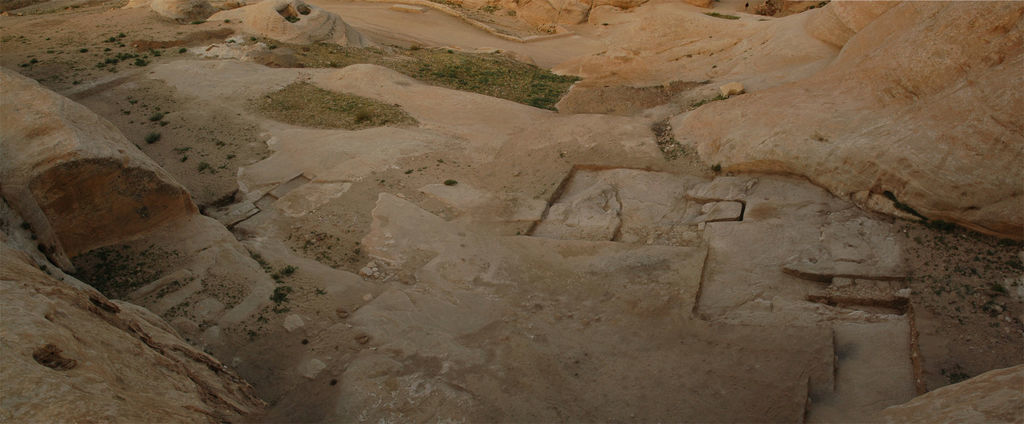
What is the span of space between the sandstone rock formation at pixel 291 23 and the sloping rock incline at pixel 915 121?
535 inches

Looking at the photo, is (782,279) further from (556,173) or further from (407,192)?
(407,192)

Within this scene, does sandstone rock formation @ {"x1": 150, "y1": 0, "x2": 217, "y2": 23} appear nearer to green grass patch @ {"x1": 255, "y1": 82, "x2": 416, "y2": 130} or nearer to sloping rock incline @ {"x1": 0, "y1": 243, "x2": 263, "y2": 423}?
green grass patch @ {"x1": 255, "y1": 82, "x2": 416, "y2": 130}

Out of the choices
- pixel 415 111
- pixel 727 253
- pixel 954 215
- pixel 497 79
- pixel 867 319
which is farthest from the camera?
pixel 497 79

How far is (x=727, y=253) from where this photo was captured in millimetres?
9039

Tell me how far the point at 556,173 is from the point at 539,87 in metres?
6.95

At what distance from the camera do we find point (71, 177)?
27.1 ft

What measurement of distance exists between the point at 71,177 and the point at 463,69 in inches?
464

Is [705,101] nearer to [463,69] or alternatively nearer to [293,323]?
[463,69]

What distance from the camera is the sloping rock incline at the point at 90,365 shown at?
4082 mm

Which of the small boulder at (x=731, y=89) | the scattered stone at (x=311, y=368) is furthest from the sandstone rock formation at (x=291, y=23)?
the scattered stone at (x=311, y=368)

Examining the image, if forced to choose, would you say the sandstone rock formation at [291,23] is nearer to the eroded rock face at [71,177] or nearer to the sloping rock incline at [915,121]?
the eroded rock face at [71,177]

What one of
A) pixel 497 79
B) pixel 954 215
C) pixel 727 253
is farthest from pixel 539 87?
pixel 954 215

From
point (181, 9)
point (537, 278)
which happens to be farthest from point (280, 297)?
point (181, 9)

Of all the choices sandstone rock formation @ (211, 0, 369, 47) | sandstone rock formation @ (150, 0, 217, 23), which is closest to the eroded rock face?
sandstone rock formation @ (211, 0, 369, 47)
